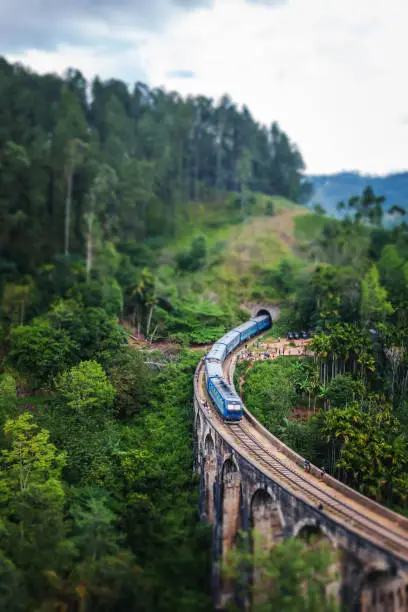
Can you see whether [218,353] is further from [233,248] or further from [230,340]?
[233,248]

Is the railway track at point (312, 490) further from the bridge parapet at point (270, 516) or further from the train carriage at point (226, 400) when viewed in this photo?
the train carriage at point (226, 400)

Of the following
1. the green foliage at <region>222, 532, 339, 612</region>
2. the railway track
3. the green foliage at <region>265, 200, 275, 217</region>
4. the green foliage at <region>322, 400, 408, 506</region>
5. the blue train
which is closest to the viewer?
the green foliage at <region>222, 532, 339, 612</region>

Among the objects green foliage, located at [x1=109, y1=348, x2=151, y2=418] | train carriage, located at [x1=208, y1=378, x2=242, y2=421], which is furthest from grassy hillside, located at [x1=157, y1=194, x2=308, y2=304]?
train carriage, located at [x1=208, y1=378, x2=242, y2=421]

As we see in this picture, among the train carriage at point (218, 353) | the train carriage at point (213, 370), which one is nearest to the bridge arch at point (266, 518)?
the train carriage at point (213, 370)

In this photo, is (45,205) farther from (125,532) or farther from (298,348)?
(125,532)

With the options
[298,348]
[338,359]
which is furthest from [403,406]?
[298,348]

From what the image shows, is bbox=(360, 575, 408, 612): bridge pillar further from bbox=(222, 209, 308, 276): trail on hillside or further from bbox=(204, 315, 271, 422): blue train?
bbox=(222, 209, 308, 276): trail on hillside

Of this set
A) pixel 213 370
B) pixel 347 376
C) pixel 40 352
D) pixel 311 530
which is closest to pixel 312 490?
pixel 311 530
